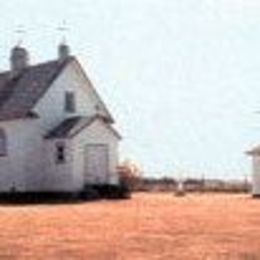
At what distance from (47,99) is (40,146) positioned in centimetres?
249

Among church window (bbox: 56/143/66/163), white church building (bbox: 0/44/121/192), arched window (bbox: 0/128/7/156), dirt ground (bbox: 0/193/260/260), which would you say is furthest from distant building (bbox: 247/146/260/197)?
dirt ground (bbox: 0/193/260/260)

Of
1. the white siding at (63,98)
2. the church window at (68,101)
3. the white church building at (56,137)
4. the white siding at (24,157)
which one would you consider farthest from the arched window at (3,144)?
the church window at (68,101)

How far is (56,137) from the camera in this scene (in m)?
56.7

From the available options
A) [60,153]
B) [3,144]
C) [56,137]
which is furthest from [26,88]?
[60,153]

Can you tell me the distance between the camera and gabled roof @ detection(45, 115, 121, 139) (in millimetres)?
56219

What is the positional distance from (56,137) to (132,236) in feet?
102

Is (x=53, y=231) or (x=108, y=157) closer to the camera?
(x=53, y=231)

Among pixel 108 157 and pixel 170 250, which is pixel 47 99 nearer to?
Result: pixel 108 157

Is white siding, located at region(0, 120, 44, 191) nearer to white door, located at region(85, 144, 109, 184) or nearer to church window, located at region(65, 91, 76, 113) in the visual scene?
church window, located at region(65, 91, 76, 113)

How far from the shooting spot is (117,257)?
20938 mm

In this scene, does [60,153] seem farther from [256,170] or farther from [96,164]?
[256,170]

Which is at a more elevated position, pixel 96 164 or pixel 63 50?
pixel 63 50

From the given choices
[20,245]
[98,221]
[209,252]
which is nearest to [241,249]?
[209,252]

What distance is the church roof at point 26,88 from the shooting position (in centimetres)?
5744
